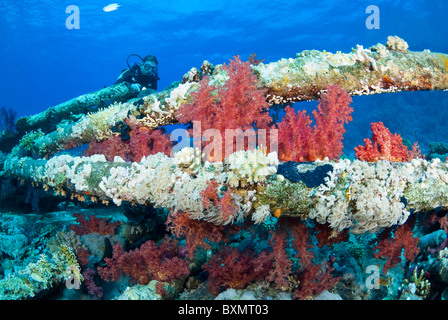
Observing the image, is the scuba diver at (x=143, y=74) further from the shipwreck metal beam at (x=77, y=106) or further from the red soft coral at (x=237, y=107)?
the red soft coral at (x=237, y=107)

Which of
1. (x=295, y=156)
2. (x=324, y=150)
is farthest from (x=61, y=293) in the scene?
(x=324, y=150)

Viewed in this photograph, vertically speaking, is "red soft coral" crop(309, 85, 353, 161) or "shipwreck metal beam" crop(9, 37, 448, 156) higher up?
"shipwreck metal beam" crop(9, 37, 448, 156)

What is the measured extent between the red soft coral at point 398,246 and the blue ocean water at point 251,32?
1881 centimetres

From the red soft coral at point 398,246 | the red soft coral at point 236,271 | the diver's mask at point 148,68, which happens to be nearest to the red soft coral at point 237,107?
the red soft coral at point 236,271

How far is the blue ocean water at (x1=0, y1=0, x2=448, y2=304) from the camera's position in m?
29.9

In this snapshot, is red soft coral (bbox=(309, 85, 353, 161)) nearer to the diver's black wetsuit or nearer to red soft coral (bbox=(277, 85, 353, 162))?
red soft coral (bbox=(277, 85, 353, 162))

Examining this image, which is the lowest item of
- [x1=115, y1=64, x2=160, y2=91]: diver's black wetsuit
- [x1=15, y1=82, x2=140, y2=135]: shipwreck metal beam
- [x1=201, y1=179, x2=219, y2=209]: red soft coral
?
[x1=201, y1=179, x2=219, y2=209]: red soft coral

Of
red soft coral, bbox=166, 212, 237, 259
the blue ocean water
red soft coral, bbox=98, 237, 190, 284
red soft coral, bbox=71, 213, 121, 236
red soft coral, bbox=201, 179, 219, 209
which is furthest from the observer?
the blue ocean water

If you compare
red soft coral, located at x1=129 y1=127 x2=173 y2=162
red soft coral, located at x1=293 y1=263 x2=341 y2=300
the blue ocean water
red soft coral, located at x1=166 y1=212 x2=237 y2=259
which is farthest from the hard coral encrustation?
the blue ocean water

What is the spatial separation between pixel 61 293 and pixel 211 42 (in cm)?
5874

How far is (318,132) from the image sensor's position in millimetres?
3498

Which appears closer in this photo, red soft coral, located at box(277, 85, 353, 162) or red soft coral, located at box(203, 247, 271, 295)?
red soft coral, located at box(277, 85, 353, 162)

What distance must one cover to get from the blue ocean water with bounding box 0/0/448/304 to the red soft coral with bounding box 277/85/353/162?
64.3ft

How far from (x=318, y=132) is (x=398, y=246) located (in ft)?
7.70
